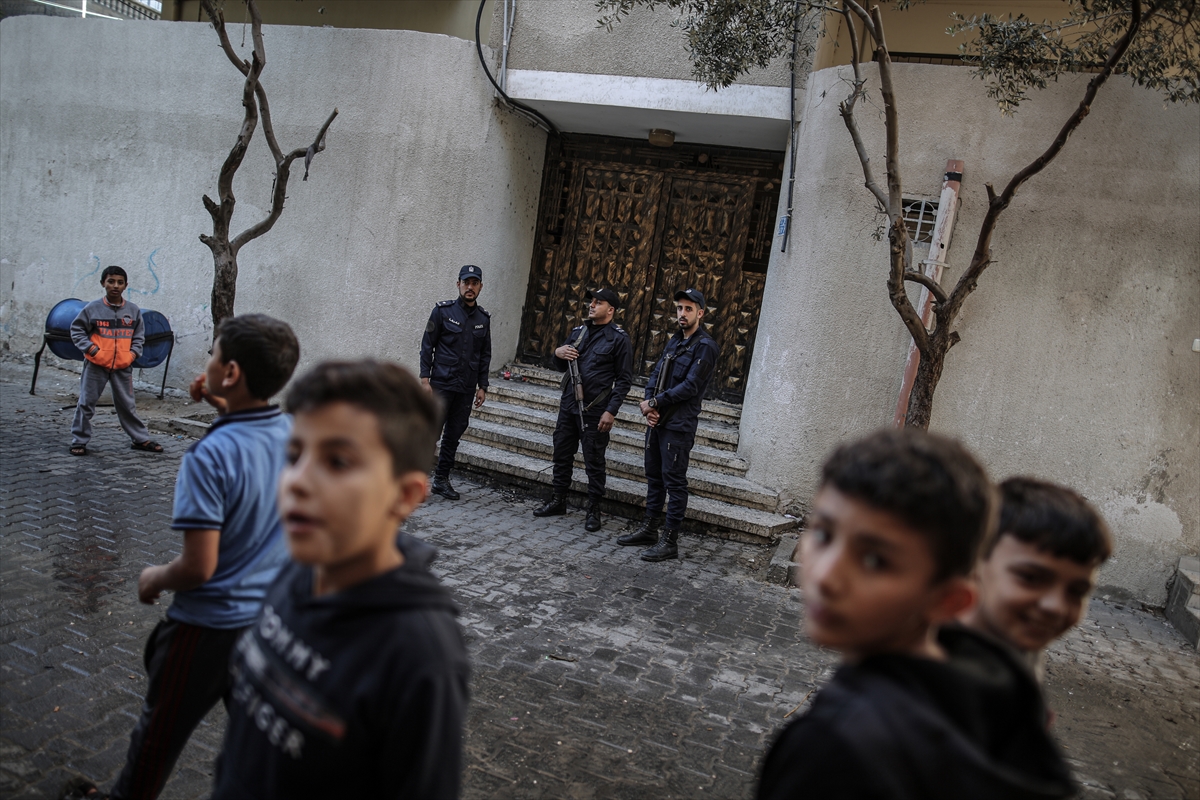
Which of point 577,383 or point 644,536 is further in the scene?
point 577,383

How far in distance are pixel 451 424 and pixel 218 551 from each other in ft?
19.2

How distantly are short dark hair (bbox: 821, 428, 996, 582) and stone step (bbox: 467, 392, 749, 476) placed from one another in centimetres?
734

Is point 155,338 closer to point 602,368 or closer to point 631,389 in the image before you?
point 631,389

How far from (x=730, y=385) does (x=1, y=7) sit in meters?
13.4

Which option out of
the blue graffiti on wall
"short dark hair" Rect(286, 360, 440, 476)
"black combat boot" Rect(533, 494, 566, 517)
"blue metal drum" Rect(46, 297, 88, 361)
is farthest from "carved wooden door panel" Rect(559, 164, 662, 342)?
"short dark hair" Rect(286, 360, 440, 476)

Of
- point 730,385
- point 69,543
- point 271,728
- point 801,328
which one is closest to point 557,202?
point 730,385

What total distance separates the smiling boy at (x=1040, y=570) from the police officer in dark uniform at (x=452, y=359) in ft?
22.0

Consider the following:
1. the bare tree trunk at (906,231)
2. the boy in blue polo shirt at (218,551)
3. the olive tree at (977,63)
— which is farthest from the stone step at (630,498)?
the boy in blue polo shirt at (218,551)

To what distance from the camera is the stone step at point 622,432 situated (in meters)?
8.87

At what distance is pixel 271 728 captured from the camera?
5.20ft

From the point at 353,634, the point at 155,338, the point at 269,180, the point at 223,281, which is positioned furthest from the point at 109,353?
the point at 353,634

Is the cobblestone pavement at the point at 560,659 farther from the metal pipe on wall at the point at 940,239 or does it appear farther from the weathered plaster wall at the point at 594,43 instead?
the weathered plaster wall at the point at 594,43

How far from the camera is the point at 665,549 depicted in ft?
23.2

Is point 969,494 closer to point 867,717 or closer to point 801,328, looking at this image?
point 867,717
